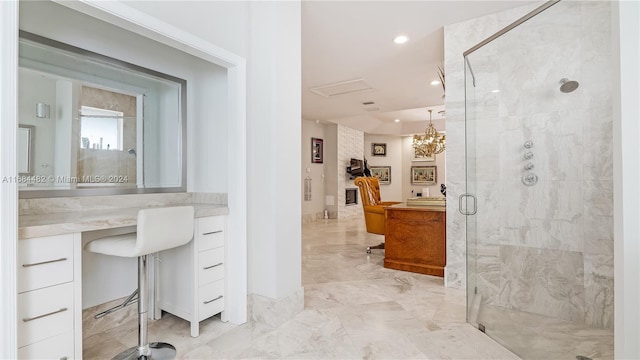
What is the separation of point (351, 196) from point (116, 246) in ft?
25.0

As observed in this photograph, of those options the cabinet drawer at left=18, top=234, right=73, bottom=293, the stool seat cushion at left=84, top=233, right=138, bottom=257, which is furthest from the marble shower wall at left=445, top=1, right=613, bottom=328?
the cabinet drawer at left=18, top=234, right=73, bottom=293

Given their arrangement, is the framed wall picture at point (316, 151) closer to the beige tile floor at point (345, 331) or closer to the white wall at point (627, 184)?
the beige tile floor at point (345, 331)

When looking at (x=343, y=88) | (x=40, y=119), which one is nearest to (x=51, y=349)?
(x=40, y=119)

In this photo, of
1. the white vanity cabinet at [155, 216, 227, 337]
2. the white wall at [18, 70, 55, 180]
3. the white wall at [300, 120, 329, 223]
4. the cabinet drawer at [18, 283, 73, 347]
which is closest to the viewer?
the cabinet drawer at [18, 283, 73, 347]

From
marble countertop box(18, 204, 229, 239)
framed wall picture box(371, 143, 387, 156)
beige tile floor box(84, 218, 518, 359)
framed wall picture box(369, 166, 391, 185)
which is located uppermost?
framed wall picture box(371, 143, 387, 156)

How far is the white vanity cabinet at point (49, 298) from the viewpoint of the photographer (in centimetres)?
133

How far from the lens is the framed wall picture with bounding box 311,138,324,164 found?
26.5 feet

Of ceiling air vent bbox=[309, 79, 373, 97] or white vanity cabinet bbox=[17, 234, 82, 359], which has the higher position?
ceiling air vent bbox=[309, 79, 373, 97]

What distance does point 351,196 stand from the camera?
903cm

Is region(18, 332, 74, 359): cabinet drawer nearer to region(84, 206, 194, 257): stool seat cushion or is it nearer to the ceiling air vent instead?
region(84, 206, 194, 257): stool seat cushion

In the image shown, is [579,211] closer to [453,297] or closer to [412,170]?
[453,297]

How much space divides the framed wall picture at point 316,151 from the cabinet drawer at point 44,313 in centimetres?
674

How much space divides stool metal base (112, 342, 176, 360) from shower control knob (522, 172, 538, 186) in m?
2.64

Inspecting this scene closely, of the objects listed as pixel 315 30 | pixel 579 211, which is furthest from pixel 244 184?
pixel 579 211
